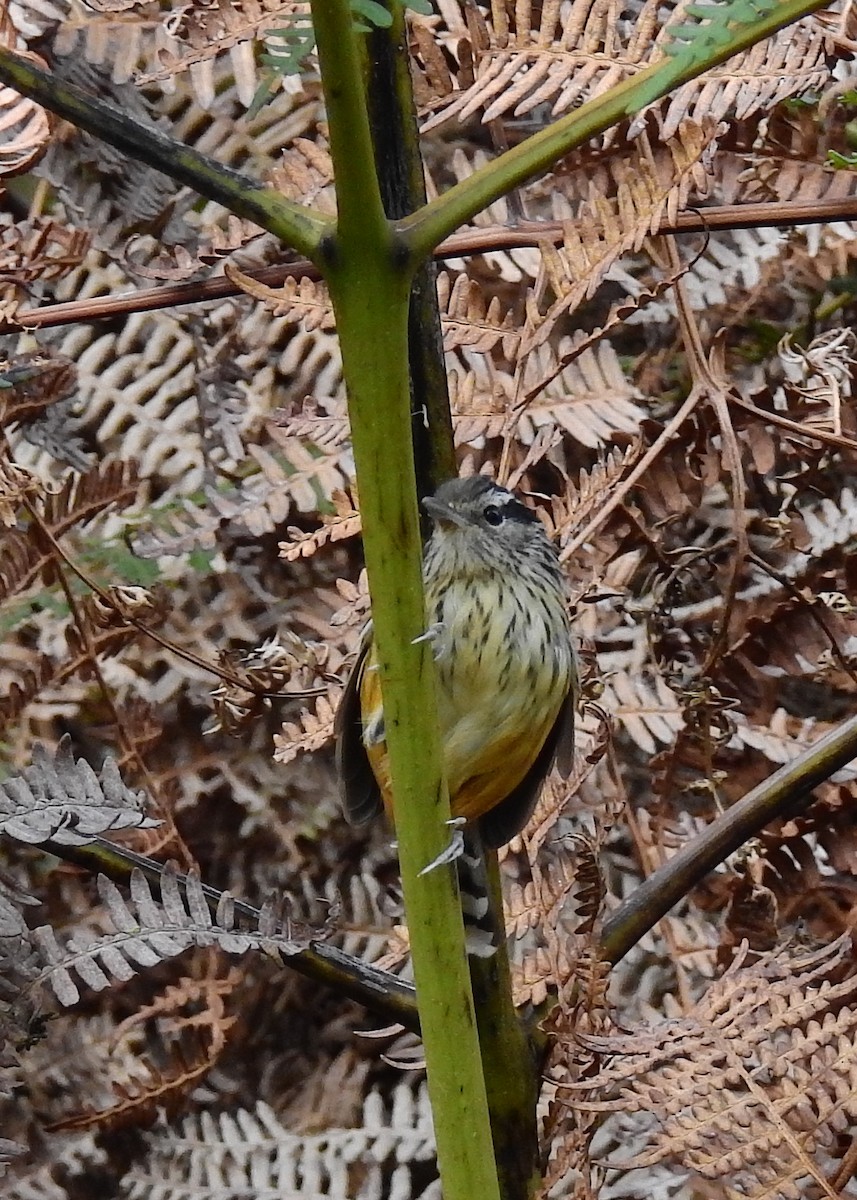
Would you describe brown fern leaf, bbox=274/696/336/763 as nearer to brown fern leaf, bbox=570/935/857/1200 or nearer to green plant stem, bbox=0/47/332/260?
brown fern leaf, bbox=570/935/857/1200

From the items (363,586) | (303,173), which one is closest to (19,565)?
(363,586)

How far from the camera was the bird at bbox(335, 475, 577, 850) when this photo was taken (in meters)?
1.12

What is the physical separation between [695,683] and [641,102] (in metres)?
0.65

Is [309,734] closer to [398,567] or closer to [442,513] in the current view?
[442,513]

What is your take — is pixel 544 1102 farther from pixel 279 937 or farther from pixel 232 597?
pixel 279 937

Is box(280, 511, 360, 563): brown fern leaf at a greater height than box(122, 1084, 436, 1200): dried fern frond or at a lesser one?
greater

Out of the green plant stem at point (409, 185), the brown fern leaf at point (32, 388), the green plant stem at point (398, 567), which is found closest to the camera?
the green plant stem at point (398, 567)

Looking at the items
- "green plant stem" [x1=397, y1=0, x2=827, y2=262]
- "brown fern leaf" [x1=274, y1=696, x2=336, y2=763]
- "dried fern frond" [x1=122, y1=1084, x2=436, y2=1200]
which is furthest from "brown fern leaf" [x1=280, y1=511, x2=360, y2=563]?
"dried fern frond" [x1=122, y1=1084, x2=436, y2=1200]

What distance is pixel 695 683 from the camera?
1.07 metres

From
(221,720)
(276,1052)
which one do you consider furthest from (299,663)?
(276,1052)

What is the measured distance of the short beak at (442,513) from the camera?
937mm

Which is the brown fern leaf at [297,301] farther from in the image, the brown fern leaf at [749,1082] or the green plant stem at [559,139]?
the brown fern leaf at [749,1082]

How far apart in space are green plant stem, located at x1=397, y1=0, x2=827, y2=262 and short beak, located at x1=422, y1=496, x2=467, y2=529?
386 mm

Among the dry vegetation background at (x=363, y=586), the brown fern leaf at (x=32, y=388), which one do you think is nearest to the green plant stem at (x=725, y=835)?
the dry vegetation background at (x=363, y=586)
